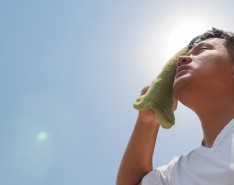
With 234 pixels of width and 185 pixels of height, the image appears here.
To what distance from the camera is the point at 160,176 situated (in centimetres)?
276

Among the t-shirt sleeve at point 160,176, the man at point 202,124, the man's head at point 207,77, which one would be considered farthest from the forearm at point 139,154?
the man's head at point 207,77

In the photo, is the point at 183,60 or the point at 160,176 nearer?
the point at 160,176

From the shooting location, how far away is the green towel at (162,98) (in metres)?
3.02

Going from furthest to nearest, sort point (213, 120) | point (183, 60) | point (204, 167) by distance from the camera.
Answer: point (183, 60), point (213, 120), point (204, 167)

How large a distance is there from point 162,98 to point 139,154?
480 millimetres

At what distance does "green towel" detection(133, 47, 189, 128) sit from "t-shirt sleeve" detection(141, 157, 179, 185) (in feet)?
1.11

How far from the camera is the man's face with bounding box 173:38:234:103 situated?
107 inches

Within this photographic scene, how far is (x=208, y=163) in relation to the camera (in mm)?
2338

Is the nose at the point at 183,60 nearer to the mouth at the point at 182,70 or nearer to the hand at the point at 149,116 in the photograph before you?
the mouth at the point at 182,70

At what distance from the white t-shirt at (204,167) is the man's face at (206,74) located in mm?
366

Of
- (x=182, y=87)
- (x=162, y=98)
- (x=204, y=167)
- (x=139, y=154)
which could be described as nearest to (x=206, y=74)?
(x=182, y=87)

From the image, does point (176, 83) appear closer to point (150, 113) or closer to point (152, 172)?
point (150, 113)

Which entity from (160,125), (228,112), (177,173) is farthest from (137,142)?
(228,112)

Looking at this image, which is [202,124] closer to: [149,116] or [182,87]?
[182,87]
